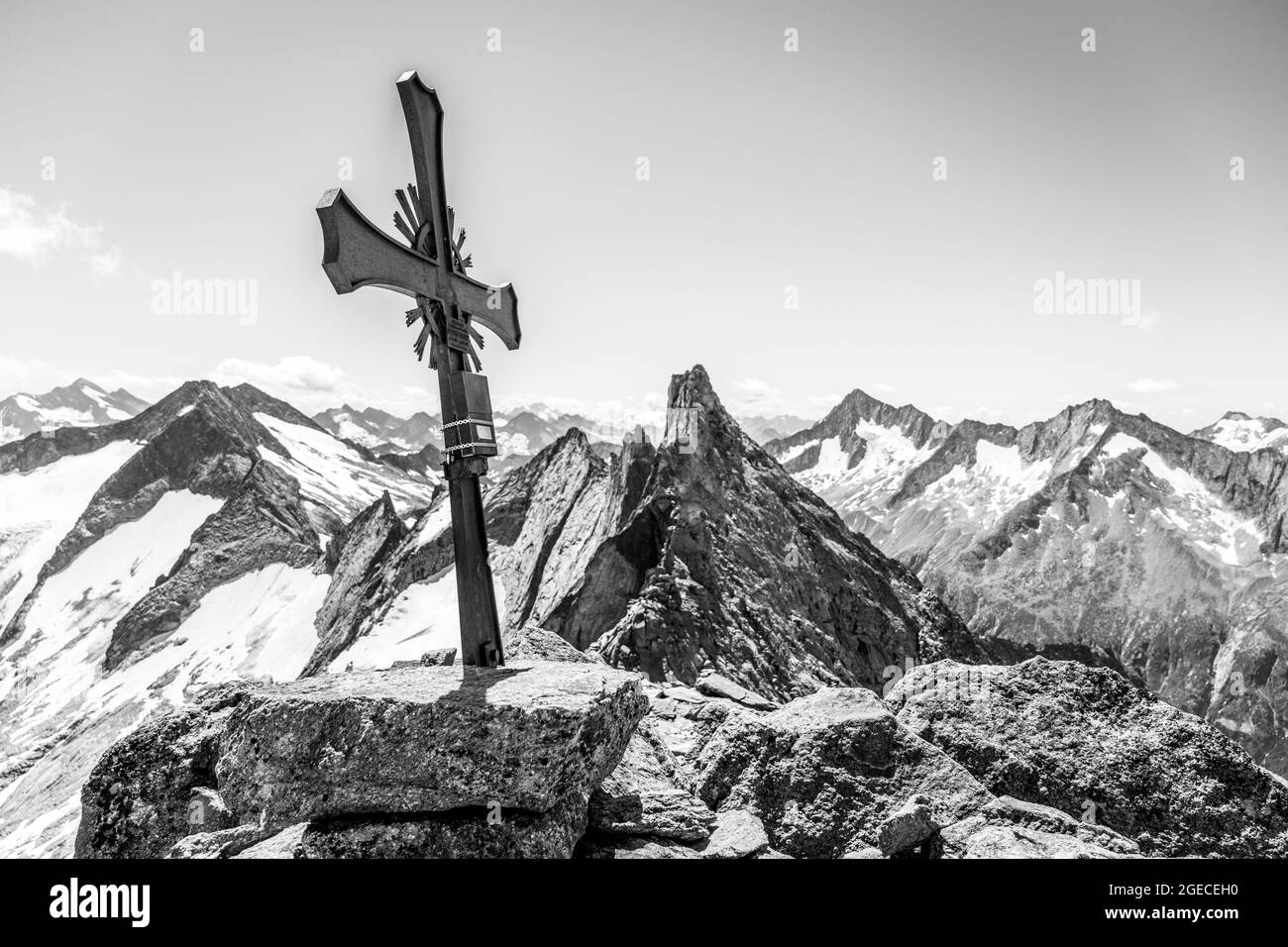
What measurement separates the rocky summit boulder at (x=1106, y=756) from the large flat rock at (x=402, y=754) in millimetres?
6179

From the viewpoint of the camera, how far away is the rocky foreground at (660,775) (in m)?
7.87

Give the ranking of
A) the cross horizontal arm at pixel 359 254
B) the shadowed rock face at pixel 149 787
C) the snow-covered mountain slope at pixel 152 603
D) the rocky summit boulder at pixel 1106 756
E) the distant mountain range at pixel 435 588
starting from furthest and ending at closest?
the snow-covered mountain slope at pixel 152 603 → the distant mountain range at pixel 435 588 → the rocky summit boulder at pixel 1106 756 → the shadowed rock face at pixel 149 787 → the cross horizontal arm at pixel 359 254

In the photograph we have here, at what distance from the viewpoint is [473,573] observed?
404 inches

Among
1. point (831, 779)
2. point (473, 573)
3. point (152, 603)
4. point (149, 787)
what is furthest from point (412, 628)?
point (152, 603)

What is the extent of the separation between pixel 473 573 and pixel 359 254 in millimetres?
3811

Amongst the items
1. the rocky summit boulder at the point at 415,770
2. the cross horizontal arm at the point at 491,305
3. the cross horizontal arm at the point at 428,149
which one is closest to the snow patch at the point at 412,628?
the cross horizontal arm at the point at 491,305

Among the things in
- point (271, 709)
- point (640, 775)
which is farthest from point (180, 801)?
point (640, 775)

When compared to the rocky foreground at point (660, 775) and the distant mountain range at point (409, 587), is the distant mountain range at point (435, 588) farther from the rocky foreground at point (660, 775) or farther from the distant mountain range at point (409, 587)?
the rocky foreground at point (660, 775)

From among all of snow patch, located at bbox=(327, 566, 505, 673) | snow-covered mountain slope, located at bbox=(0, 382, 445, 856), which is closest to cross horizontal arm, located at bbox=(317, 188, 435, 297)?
snow patch, located at bbox=(327, 566, 505, 673)

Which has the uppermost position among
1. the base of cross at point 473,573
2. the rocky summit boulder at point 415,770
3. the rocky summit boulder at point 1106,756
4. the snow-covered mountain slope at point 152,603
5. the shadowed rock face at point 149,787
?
the base of cross at point 473,573

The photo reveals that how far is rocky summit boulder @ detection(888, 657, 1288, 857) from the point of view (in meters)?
10.7

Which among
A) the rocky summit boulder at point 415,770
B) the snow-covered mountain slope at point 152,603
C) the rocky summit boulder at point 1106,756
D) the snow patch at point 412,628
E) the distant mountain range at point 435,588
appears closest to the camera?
the rocky summit boulder at point 415,770

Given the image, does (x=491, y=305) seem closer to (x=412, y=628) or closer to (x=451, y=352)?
(x=451, y=352)
